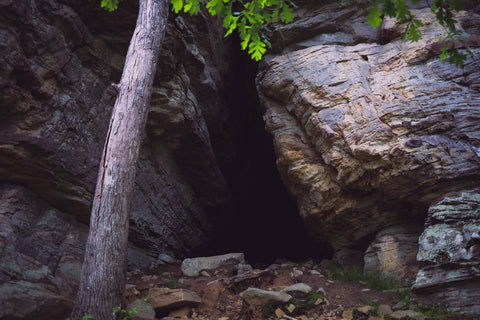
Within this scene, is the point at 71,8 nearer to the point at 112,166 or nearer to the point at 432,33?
Result: the point at 112,166

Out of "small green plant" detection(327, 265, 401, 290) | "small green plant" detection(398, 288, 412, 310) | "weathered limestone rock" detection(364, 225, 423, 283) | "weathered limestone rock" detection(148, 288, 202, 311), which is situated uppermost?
"weathered limestone rock" detection(364, 225, 423, 283)

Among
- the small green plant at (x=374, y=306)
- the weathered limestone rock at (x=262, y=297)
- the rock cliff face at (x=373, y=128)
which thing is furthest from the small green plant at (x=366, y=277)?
the weathered limestone rock at (x=262, y=297)

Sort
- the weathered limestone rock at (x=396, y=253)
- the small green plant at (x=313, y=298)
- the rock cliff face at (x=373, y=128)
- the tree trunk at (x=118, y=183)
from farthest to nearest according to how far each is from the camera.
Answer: the weathered limestone rock at (x=396, y=253)
the rock cliff face at (x=373, y=128)
the small green plant at (x=313, y=298)
the tree trunk at (x=118, y=183)

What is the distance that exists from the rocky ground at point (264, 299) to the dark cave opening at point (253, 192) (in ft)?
22.4

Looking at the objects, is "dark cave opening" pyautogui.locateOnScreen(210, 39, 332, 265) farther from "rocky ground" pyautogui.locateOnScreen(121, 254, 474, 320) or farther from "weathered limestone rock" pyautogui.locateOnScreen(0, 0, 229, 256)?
"rocky ground" pyautogui.locateOnScreen(121, 254, 474, 320)

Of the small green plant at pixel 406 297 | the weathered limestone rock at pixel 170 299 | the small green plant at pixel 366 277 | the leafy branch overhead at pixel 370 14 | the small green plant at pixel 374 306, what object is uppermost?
the leafy branch overhead at pixel 370 14

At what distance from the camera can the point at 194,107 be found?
10438 millimetres

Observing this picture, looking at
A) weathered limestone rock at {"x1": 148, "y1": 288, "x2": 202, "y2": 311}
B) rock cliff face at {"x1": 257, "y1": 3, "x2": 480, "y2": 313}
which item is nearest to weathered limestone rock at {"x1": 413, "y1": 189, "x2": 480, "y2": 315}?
rock cliff face at {"x1": 257, "y1": 3, "x2": 480, "y2": 313}

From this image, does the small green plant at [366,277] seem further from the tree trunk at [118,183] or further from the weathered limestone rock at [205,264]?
the tree trunk at [118,183]

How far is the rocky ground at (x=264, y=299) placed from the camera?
5.17 meters

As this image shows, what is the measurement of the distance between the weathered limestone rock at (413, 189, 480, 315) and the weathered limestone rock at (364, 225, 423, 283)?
0.93 m

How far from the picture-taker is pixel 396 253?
7430mm

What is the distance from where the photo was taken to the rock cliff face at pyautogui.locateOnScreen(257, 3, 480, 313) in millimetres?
6902

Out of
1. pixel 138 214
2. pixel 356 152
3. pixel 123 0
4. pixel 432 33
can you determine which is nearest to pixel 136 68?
pixel 123 0
